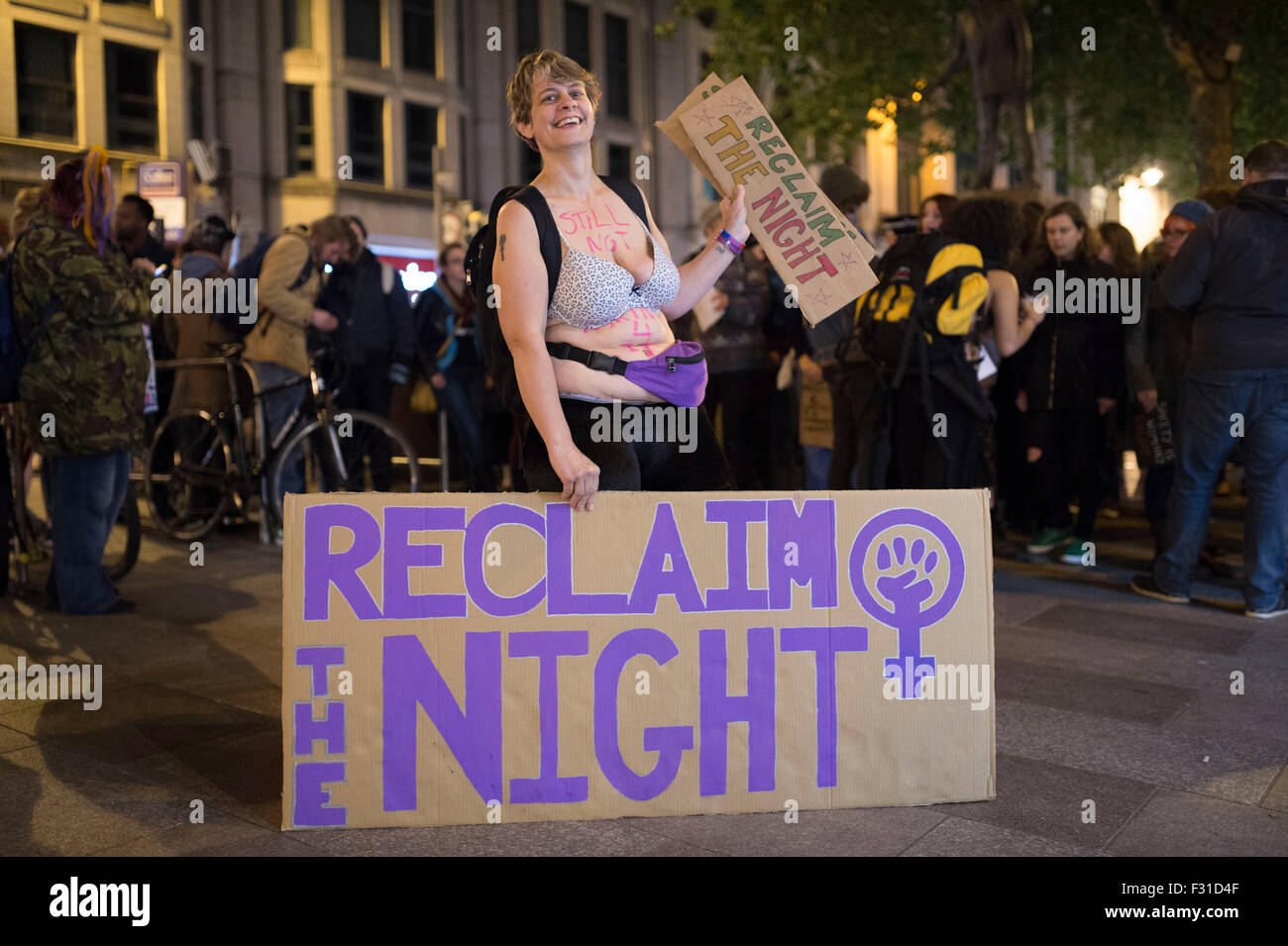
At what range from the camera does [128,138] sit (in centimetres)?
2859

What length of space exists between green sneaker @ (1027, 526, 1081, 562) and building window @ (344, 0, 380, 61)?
28.1 metres

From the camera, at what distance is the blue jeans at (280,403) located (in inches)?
324

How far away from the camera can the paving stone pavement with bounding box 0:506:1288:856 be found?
329 cm

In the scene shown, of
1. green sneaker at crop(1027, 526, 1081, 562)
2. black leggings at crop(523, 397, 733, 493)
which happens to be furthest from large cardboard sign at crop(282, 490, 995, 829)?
green sneaker at crop(1027, 526, 1081, 562)

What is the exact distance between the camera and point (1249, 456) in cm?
608

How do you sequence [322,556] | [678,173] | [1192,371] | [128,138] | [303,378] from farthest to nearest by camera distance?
[678,173]
[128,138]
[303,378]
[1192,371]
[322,556]

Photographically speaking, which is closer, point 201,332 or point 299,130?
point 201,332

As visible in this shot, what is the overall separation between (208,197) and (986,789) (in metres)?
17.8

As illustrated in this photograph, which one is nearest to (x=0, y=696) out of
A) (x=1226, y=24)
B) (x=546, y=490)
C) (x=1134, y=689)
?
(x=546, y=490)

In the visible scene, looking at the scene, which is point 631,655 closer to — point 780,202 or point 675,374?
point 675,374

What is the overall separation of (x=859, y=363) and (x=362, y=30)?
29.1m

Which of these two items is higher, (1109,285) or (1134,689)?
(1109,285)

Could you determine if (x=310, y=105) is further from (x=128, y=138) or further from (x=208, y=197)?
(x=208, y=197)

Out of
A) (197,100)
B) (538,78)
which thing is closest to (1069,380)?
(538,78)
